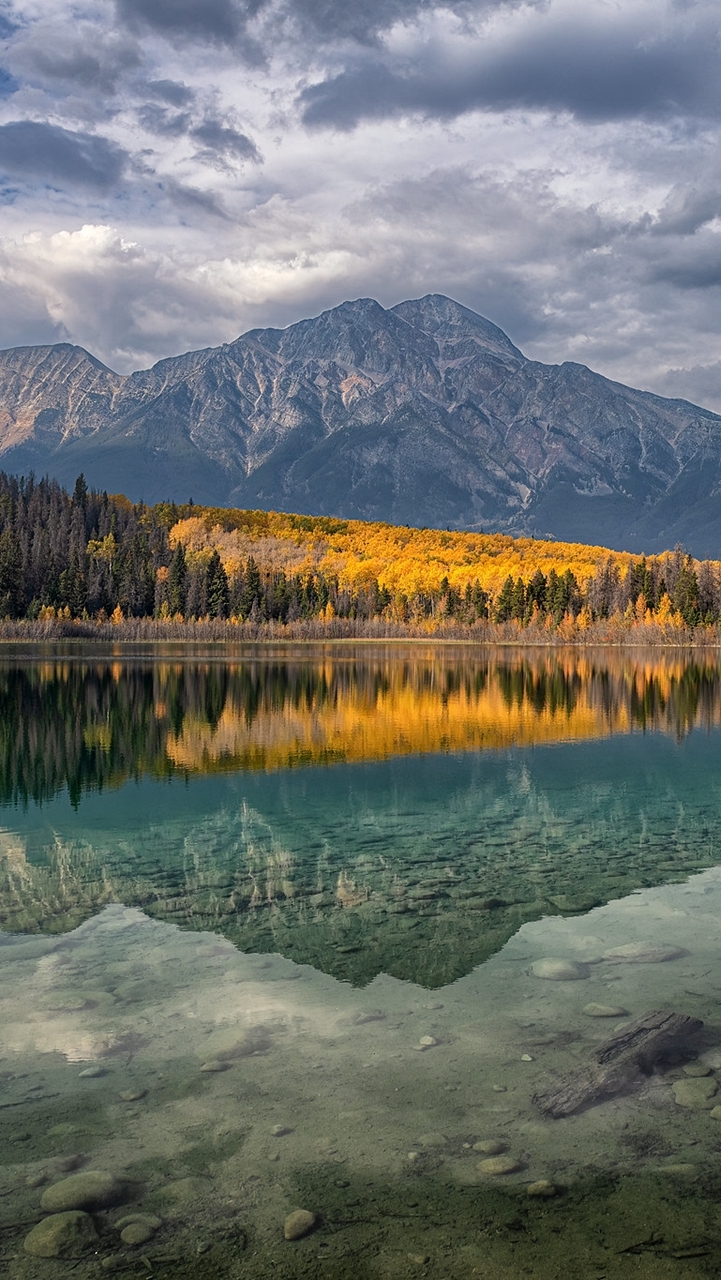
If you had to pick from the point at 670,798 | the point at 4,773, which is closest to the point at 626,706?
the point at 670,798

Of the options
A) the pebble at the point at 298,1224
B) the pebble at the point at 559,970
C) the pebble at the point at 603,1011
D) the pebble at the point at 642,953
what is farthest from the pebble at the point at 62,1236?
the pebble at the point at 642,953

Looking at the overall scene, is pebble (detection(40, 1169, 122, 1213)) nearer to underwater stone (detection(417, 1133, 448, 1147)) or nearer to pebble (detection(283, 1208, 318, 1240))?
pebble (detection(283, 1208, 318, 1240))

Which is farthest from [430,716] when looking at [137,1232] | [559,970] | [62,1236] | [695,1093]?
[62,1236]

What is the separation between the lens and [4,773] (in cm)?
3130

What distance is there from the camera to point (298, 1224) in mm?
7395

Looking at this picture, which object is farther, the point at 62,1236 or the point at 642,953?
the point at 642,953

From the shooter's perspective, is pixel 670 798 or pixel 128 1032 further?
pixel 670 798

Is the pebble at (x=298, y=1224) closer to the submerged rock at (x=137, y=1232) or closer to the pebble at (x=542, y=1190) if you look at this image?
the submerged rock at (x=137, y=1232)

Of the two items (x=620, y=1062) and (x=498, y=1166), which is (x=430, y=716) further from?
(x=498, y=1166)

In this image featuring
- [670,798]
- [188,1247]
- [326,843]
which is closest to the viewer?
[188,1247]

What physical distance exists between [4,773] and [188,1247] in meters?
26.5

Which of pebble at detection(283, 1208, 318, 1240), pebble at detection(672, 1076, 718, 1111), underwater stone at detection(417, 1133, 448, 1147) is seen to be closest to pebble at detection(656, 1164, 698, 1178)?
pebble at detection(672, 1076, 718, 1111)

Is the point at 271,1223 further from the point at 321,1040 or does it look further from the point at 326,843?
the point at 326,843

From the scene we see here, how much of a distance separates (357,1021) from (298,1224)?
3.90m
